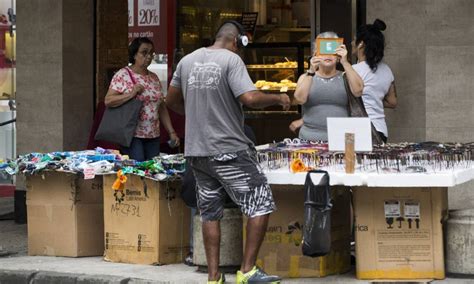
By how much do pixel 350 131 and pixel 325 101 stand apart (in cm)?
64

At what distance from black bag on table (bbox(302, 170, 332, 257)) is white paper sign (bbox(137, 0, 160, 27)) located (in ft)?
15.8

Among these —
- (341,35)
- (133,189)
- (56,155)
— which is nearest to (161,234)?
(133,189)

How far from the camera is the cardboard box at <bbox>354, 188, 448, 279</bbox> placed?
786 centimetres

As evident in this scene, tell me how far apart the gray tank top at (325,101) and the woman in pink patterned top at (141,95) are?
1.93 meters

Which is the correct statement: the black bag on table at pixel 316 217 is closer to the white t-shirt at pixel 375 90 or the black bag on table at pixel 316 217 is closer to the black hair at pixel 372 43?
the white t-shirt at pixel 375 90

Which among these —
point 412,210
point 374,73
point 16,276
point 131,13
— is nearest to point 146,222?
point 16,276

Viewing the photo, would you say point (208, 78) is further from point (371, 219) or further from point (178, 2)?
point (178, 2)

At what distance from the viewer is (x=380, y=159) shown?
774 cm

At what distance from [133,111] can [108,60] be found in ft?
8.43

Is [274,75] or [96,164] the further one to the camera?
[274,75]

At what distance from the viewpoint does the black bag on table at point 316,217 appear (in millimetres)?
7480

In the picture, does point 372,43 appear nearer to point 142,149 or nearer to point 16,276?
point 142,149

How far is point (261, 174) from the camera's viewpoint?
7.69 m

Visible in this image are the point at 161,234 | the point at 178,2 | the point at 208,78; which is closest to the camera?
the point at 208,78
